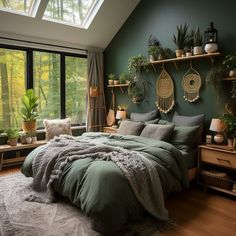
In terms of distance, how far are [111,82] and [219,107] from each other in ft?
8.39

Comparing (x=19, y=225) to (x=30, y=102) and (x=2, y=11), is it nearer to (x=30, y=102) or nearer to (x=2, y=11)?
(x=30, y=102)

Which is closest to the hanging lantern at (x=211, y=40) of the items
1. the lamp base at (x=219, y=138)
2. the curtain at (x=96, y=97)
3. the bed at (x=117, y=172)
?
the bed at (x=117, y=172)

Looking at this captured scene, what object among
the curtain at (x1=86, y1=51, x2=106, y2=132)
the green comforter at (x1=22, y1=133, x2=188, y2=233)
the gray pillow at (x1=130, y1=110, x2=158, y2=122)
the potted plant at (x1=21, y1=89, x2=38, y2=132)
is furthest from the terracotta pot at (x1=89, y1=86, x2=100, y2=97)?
the green comforter at (x1=22, y1=133, x2=188, y2=233)

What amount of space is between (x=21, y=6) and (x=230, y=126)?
4047mm

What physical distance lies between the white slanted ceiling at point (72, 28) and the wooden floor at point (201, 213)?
374 centimetres

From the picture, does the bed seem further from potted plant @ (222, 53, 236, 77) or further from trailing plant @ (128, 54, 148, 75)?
trailing plant @ (128, 54, 148, 75)

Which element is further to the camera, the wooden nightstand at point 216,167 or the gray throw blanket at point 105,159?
the wooden nightstand at point 216,167

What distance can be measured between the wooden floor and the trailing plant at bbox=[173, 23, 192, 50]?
2327mm

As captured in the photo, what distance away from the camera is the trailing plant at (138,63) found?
4.68 m

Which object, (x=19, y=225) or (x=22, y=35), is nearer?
(x=19, y=225)

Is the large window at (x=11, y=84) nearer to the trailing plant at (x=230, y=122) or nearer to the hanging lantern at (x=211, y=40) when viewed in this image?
the hanging lantern at (x=211, y=40)

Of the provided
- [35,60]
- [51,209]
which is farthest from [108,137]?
[35,60]

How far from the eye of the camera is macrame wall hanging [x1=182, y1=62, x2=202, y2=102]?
12.8 ft

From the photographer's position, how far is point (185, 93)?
4105 mm
